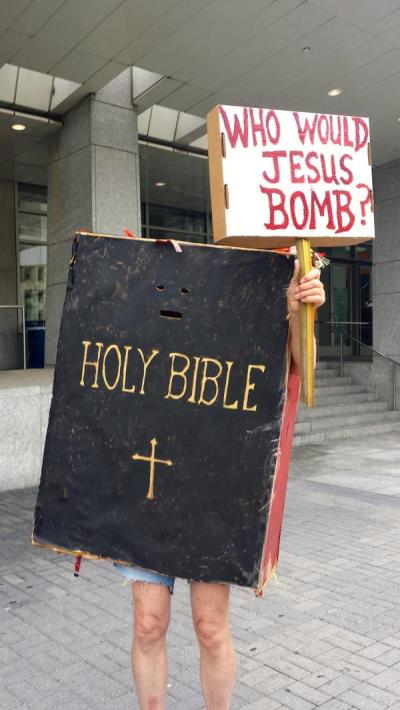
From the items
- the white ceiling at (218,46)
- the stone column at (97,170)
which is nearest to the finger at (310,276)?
the white ceiling at (218,46)

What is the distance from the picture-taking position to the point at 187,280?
2.25m

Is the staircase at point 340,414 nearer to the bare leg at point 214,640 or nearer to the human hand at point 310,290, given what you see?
the bare leg at point 214,640

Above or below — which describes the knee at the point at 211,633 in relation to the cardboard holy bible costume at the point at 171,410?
below

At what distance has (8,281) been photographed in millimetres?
14461

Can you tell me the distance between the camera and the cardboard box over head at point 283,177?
83.7 inches

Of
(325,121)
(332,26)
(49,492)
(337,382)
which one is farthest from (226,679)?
(337,382)

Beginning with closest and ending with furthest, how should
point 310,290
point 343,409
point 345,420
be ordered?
point 310,290 → point 345,420 → point 343,409

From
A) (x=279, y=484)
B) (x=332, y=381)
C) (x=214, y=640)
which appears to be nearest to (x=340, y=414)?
(x=332, y=381)

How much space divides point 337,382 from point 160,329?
11.5 metres

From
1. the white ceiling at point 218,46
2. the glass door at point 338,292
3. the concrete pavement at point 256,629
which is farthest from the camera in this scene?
the glass door at point 338,292

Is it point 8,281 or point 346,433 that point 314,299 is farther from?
point 8,281

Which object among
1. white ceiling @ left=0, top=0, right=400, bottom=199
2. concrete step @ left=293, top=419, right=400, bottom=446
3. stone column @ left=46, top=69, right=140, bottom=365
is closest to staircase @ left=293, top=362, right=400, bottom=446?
concrete step @ left=293, top=419, right=400, bottom=446

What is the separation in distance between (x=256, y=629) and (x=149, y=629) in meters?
1.58

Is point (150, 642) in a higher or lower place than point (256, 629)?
higher
